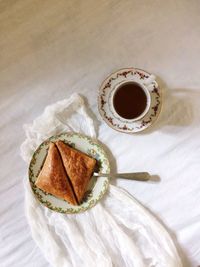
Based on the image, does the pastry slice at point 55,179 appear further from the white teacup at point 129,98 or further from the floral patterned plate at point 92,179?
the white teacup at point 129,98

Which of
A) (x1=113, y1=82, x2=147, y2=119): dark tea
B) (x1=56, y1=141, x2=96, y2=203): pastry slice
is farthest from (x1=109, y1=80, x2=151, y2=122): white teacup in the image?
(x1=56, y1=141, x2=96, y2=203): pastry slice

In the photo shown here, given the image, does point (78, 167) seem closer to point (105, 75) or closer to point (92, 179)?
point (92, 179)

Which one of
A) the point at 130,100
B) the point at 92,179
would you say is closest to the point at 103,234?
the point at 92,179

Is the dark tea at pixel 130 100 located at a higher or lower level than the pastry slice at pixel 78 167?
higher

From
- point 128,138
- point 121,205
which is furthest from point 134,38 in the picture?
point 121,205

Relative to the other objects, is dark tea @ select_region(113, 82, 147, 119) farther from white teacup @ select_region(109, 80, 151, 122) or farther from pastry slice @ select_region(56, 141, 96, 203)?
pastry slice @ select_region(56, 141, 96, 203)

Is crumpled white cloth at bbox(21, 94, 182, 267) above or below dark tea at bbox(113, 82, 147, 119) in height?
below

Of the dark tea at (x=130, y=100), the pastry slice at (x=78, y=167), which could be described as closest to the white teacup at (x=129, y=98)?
the dark tea at (x=130, y=100)
